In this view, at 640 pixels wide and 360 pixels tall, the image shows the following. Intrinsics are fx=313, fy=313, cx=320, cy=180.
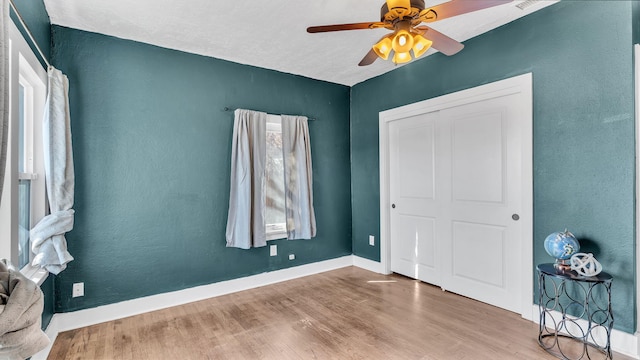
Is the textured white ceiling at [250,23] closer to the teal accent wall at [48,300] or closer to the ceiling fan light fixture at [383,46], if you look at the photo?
the ceiling fan light fixture at [383,46]

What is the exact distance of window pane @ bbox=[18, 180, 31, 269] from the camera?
2.16 meters

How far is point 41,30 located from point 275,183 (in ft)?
8.23

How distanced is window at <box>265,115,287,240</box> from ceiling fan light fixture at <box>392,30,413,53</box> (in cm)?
222

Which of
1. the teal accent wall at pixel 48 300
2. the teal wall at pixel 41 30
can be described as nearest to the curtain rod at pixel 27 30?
the teal wall at pixel 41 30

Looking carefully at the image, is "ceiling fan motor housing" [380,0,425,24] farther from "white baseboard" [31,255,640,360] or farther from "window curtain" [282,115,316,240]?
"white baseboard" [31,255,640,360]

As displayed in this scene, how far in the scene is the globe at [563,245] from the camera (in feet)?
7.20

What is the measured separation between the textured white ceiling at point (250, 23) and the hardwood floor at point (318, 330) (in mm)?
2596

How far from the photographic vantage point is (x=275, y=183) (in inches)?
156

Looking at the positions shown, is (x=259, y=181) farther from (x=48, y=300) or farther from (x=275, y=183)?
(x=48, y=300)


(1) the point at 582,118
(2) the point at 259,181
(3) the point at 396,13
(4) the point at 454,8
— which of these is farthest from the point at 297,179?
(1) the point at 582,118

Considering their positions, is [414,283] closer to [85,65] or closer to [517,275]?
[517,275]

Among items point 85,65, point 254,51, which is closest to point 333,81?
point 254,51

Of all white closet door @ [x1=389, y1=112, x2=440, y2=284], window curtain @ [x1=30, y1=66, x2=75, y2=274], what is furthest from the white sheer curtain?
window curtain @ [x1=30, y1=66, x2=75, y2=274]

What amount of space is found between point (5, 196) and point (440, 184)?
347cm
